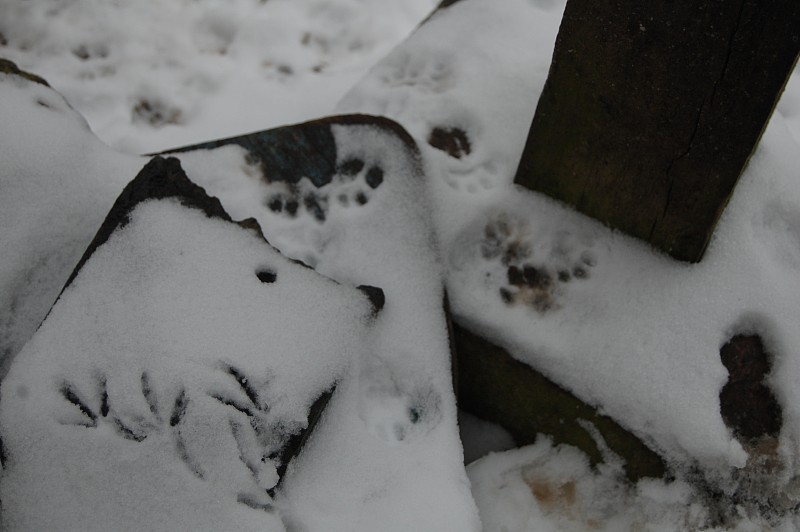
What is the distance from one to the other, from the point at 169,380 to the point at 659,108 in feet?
3.12

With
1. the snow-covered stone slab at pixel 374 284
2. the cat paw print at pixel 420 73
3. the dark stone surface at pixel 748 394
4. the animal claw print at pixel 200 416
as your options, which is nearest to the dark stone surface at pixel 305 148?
the snow-covered stone slab at pixel 374 284

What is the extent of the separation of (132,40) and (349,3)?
2.37 feet

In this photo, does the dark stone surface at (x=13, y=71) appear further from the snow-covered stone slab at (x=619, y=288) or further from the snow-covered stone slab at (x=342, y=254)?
the snow-covered stone slab at (x=619, y=288)

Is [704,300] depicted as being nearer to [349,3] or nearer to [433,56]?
[433,56]

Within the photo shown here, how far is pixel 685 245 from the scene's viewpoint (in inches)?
53.4

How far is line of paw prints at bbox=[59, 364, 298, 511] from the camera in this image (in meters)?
1.10

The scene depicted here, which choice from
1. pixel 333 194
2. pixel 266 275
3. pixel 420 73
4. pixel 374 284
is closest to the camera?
pixel 266 275

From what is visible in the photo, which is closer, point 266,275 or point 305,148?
point 266,275

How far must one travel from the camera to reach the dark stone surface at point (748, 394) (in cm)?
128

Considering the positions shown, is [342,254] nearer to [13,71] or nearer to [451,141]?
[451,141]

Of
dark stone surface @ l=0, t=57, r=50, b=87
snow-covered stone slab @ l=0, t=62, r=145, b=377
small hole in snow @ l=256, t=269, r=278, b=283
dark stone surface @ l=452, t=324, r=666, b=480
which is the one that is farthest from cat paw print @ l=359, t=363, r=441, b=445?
dark stone surface @ l=0, t=57, r=50, b=87

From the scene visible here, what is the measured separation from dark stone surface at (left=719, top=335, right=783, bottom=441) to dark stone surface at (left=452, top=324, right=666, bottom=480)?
0.16m

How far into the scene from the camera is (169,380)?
112 centimetres

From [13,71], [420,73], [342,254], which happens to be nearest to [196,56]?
[13,71]
